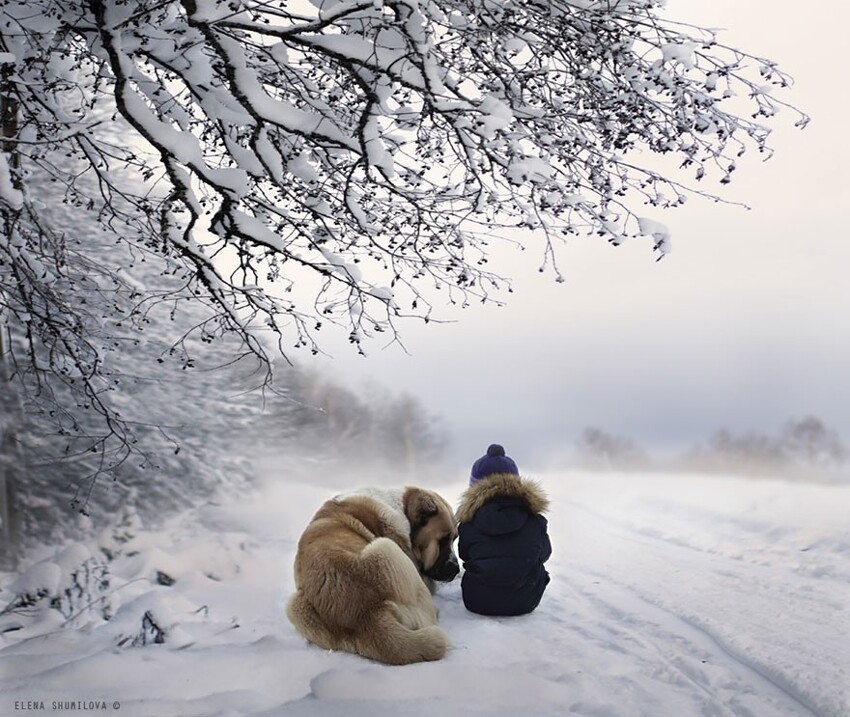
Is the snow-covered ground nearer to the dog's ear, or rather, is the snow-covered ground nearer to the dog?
the dog

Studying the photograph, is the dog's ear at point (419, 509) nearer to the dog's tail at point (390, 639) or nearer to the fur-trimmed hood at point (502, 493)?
the fur-trimmed hood at point (502, 493)

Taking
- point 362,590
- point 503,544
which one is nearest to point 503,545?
point 503,544

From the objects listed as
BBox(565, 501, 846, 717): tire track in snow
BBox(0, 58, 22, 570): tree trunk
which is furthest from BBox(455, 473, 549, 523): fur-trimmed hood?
BBox(0, 58, 22, 570): tree trunk

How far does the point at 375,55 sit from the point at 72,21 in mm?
1757

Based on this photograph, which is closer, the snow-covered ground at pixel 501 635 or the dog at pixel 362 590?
the snow-covered ground at pixel 501 635

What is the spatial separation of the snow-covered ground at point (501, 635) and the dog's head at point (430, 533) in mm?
323

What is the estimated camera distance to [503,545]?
531cm

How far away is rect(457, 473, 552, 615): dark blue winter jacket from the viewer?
5.27 m

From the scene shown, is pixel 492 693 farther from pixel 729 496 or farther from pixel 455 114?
pixel 729 496

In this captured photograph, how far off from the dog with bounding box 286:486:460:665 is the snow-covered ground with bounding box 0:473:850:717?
0.15 metres

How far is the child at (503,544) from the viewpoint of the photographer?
5273 mm

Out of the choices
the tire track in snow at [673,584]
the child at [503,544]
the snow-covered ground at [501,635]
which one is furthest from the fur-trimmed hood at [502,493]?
the tire track in snow at [673,584]

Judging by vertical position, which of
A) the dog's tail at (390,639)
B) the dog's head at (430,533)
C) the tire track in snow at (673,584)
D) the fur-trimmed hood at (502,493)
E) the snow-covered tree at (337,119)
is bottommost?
the tire track in snow at (673,584)

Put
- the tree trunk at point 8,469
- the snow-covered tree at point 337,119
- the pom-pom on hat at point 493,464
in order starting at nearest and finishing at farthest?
the snow-covered tree at point 337,119 → the pom-pom on hat at point 493,464 → the tree trunk at point 8,469
